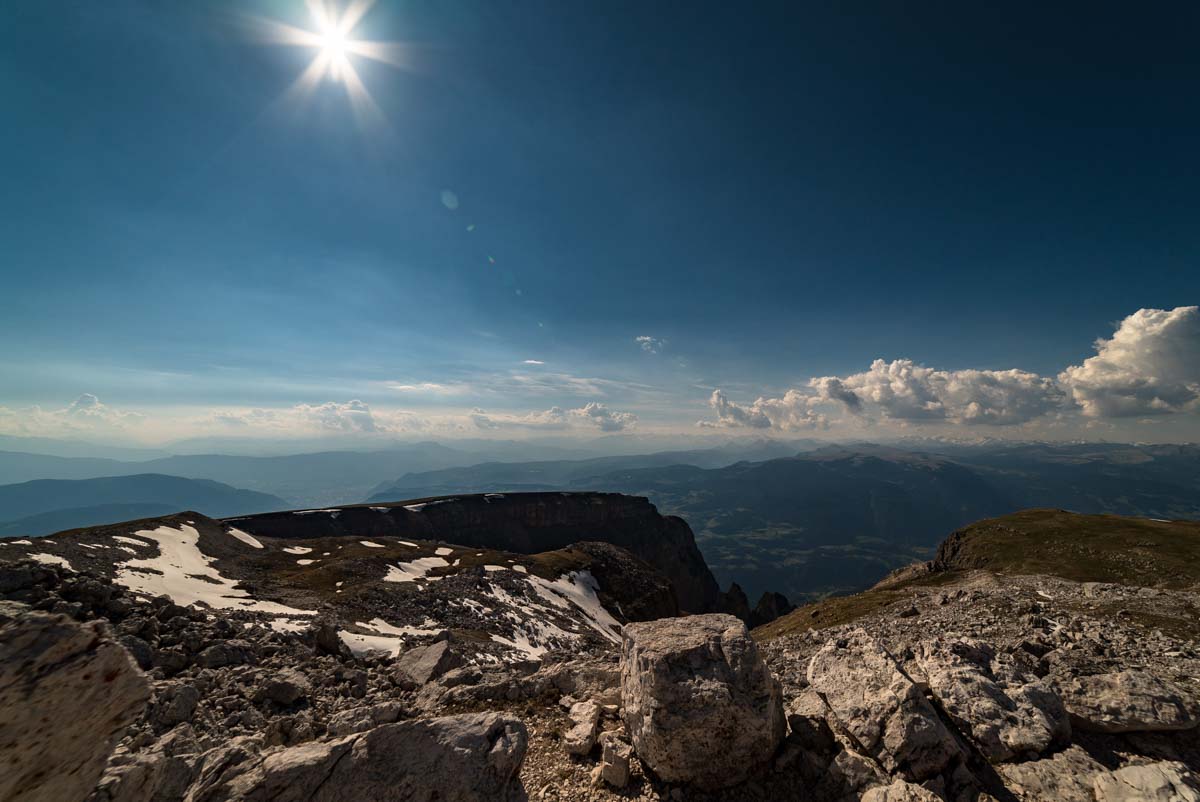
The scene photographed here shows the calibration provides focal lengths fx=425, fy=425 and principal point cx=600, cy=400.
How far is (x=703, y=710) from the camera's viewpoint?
31.3 ft

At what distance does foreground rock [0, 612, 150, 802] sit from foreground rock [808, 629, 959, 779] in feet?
46.2

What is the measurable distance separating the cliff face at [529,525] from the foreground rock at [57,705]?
107 metres

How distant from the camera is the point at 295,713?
610 inches

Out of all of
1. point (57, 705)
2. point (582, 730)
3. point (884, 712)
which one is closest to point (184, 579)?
point (57, 705)

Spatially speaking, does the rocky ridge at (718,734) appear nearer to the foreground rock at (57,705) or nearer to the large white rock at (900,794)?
the large white rock at (900,794)

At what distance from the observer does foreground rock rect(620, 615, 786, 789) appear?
9359mm

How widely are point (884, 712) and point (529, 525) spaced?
14827 centimetres

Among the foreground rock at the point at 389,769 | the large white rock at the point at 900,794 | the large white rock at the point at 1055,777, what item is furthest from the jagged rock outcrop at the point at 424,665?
the large white rock at the point at 1055,777

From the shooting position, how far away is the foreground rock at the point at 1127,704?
9344mm

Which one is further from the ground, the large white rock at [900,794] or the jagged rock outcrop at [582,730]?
the large white rock at [900,794]

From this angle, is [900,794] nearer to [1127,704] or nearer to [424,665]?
[1127,704]

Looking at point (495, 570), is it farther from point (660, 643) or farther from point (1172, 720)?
point (1172, 720)

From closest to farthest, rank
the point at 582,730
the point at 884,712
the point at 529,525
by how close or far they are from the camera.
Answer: the point at 884,712 < the point at 582,730 < the point at 529,525

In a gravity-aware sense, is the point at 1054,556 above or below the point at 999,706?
below
